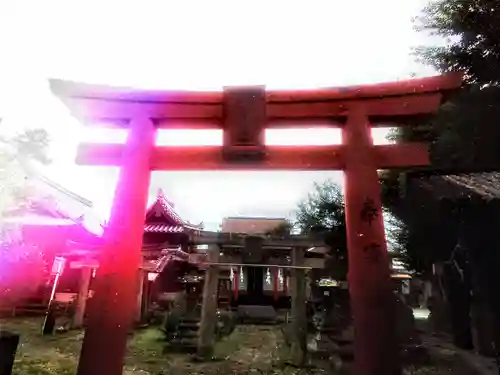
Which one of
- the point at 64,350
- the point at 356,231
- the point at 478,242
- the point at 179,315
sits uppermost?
the point at 478,242


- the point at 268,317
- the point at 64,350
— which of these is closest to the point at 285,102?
the point at 64,350

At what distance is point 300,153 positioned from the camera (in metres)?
3.96

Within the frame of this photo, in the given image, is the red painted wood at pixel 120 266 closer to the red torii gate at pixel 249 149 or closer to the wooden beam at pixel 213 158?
the red torii gate at pixel 249 149

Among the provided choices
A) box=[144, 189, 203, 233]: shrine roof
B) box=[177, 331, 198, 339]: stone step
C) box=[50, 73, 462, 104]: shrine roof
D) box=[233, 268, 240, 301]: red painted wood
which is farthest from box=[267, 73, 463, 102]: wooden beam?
box=[233, 268, 240, 301]: red painted wood

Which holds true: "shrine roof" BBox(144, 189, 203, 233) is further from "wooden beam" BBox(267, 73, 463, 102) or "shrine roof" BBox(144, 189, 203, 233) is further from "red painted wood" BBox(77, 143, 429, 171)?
"wooden beam" BBox(267, 73, 463, 102)

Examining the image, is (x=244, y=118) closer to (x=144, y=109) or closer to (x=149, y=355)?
(x=144, y=109)

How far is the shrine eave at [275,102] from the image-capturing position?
12.9ft

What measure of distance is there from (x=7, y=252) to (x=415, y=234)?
9.30m

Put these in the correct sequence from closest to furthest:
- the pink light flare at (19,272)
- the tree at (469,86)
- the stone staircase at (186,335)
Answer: the tree at (469,86), the pink light flare at (19,272), the stone staircase at (186,335)

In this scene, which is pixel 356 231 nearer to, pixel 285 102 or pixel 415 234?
pixel 285 102

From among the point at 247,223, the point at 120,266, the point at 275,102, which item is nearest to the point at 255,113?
the point at 275,102

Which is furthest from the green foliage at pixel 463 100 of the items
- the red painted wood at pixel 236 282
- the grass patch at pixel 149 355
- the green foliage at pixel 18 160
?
the red painted wood at pixel 236 282

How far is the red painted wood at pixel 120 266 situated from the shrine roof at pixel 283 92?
13.3 inches

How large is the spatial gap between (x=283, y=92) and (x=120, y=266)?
7.96 ft
